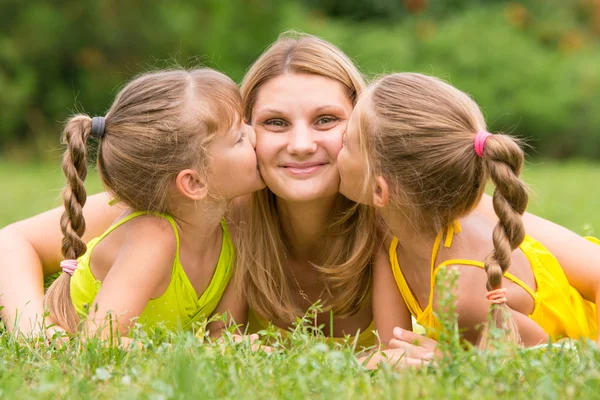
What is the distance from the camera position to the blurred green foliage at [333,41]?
1734 centimetres

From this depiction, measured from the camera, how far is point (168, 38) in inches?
682

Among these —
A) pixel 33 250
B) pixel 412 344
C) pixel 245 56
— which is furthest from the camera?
pixel 245 56

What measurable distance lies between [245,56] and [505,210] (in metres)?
15.2

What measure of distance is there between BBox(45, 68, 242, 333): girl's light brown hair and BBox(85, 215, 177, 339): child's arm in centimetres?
13

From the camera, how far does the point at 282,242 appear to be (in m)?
3.97

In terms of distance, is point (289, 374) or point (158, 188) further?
point (158, 188)

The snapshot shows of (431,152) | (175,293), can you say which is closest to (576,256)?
(431,152)

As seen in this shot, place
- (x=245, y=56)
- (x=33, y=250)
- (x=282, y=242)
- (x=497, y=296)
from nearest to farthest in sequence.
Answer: (x=497, y=296) < (x=282, y=242) < (x=33, y=250) < (x=245, y=56)

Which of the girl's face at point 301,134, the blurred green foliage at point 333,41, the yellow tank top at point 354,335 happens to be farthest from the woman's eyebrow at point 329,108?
the blurred green foliage at point 333,41

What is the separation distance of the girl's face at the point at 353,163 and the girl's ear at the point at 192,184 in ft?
2.00

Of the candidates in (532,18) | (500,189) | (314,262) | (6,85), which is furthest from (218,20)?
(500,189)

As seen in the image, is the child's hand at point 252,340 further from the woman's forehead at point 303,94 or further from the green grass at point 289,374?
the woman's forehead at point 303,94

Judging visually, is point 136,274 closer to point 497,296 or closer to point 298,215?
point 298,215

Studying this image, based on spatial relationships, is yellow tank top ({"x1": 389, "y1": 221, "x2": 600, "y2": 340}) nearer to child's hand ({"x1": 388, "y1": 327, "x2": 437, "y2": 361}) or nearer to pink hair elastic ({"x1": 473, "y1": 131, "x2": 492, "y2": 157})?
child's hand ({"x1": 388, "y1": 327, "x2": 437, "y2": 361})
